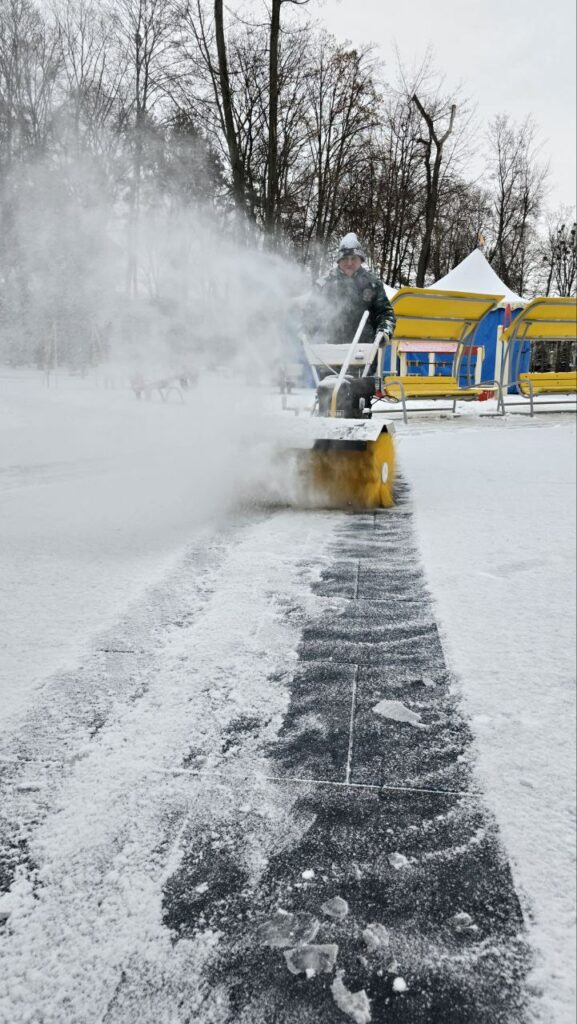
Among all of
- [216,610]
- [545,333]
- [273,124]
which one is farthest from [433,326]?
[216,610]

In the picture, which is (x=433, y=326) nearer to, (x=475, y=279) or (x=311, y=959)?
(x=475, y=279)

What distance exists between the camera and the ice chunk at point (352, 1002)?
2.78 feet

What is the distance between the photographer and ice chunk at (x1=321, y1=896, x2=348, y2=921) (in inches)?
39.7

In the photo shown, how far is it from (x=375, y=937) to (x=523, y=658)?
3.63ft

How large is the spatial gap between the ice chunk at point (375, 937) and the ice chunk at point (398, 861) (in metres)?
0.13

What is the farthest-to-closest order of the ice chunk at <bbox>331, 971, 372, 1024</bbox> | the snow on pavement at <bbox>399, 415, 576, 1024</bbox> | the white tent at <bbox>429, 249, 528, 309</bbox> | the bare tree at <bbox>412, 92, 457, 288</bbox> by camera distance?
1. the bare tree at <bbox>412, 92, 457, 288</bbox>
2. the white tent at <bbox>429, 249, 528, 309</bbox>
3. the snow on pavement at <bbox>399, 415, 576, 1024</bbox>
4. the ice chunk at <bbox>331, 971, 372, 1024</bbox>

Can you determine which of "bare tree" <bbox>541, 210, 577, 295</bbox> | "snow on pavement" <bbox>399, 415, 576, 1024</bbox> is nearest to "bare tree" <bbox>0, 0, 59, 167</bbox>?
"snow on pavement" <bbox>399, 415, 576, 1024</bbox>

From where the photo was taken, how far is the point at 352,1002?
870 millimetres

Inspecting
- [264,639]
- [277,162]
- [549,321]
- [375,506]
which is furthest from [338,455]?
[277,162]

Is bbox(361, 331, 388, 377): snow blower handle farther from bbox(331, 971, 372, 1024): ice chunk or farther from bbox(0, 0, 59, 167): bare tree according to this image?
bbox(331, 971, 372, 1024): ice chunk

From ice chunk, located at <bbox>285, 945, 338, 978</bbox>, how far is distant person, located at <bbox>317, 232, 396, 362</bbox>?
15.3 ft

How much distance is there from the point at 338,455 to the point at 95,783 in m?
2.95

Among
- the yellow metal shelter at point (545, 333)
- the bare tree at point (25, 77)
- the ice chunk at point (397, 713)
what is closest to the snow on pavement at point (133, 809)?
the ice chunk at point (397, 713)

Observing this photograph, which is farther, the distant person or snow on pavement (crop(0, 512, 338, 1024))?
the distant person
